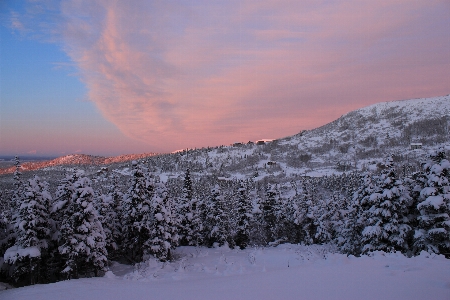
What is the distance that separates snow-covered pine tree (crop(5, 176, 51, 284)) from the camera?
18.8 m

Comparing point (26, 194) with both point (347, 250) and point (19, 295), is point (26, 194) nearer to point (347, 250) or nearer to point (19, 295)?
point (19, 295)

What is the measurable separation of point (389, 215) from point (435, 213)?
281 cm

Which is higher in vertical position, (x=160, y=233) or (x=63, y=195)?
(x=63, y=195)

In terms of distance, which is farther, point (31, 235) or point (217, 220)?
point (217, 220)

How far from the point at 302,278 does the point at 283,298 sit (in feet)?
6.15

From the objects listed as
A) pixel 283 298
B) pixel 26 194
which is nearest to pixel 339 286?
pixel 283 298

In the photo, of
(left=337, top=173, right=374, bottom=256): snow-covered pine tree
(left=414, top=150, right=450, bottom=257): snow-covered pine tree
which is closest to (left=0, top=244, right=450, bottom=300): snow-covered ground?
(left=414, top=150, right=450, bottom=257): snow-covered pine tree

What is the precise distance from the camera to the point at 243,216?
126ft

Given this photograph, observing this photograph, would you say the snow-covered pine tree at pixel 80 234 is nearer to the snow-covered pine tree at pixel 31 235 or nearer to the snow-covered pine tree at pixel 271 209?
the snow-covered pine tree at pixel 31 235

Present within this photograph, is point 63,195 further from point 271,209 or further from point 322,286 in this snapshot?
point 271,209

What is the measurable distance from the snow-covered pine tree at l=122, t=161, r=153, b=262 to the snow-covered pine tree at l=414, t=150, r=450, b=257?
23.1m

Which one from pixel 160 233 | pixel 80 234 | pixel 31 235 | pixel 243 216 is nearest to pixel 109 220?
pixel 160 233

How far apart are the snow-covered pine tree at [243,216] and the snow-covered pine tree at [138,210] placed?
1451 cm

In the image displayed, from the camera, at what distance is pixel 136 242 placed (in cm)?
2767
